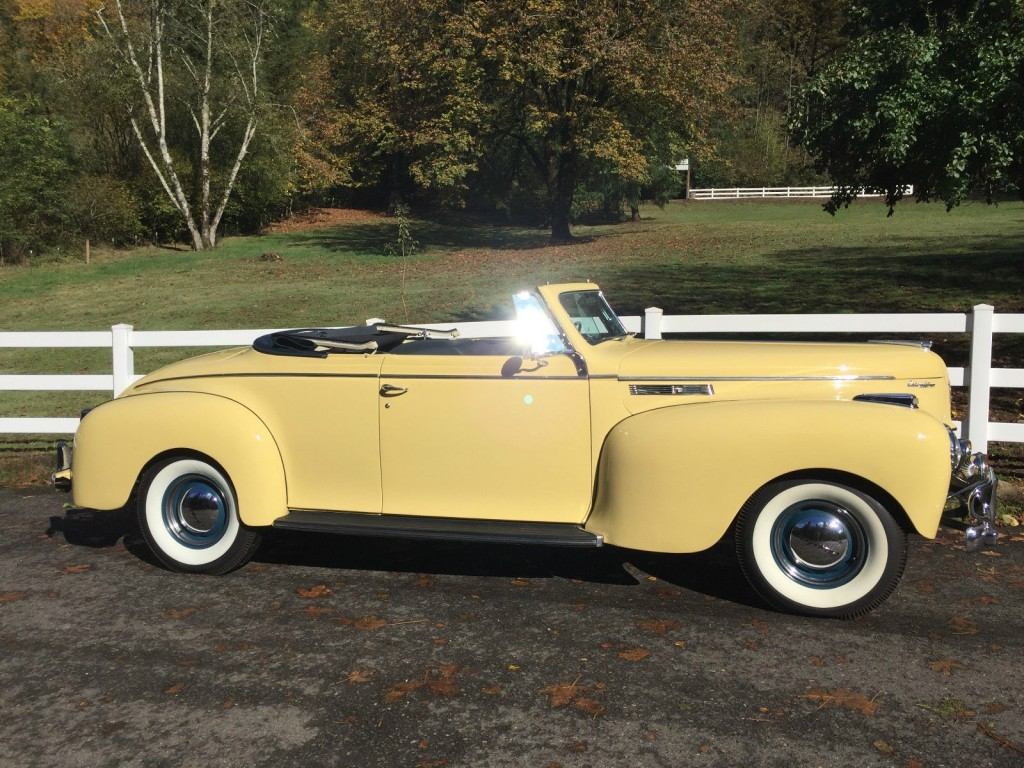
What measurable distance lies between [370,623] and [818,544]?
2.38 metres

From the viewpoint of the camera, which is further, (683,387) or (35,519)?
(35,519)

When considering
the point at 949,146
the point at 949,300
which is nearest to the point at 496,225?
the point at 949,300

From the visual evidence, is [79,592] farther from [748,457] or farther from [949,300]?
[949,300]

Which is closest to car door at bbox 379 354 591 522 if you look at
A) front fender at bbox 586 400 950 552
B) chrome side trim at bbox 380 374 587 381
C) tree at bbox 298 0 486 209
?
chrome side trim at bbox 380 374 587 381

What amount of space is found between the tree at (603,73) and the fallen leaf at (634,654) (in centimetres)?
2962

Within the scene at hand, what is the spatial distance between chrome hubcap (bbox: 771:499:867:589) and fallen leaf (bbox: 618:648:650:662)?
963mm

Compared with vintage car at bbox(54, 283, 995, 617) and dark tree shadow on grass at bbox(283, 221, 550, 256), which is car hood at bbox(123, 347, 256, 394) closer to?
vintage car at bbox(54, 283, 995, 617)

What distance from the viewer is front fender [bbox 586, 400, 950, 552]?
477 cm

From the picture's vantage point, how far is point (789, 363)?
5383mm

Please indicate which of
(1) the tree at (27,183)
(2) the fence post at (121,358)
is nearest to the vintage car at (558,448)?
(2) the fence post at (121,358)

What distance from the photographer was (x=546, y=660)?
4.53m

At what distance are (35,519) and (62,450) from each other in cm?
138

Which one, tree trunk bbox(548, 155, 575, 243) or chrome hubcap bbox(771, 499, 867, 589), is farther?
tree trunk bbox(548, 155, 575, 243)

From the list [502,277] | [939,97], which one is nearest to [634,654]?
[939,97]
